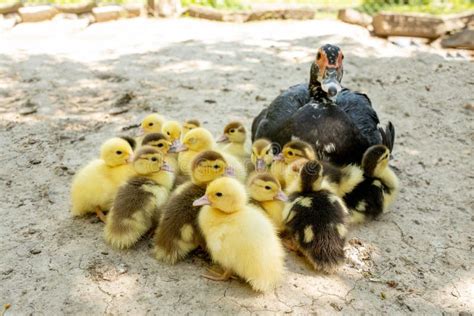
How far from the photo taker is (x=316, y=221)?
3355mm

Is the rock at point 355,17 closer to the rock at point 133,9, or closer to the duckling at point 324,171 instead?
the rock at point 133,9

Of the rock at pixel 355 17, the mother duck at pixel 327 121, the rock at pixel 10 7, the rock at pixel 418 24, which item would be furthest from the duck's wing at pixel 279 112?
the rock at pixel 10 7

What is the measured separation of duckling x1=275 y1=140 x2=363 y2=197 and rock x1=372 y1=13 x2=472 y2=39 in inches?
207

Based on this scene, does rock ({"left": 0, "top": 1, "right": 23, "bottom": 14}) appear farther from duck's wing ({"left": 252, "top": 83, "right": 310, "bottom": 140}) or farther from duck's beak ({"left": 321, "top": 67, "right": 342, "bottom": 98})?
duck's beak ({"left": 321, "top": 67, "right": 342, "bottom": 98})

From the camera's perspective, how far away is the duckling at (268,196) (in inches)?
138

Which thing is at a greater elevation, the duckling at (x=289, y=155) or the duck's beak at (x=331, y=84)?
the duck's beak at (x=331, y=84)

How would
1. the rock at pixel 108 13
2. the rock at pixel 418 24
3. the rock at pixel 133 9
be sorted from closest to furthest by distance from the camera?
the rock at pixel 418 24 < the rock at pixel 108 13 < the rock at pixel 133 9

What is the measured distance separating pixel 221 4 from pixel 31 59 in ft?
13.2

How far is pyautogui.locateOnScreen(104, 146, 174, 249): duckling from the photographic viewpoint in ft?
11.3

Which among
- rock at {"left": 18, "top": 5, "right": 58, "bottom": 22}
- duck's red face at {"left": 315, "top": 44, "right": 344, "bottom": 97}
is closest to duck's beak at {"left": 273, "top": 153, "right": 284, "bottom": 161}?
duck's red face at {"left": 315, "top": 44, "right": 344, "bottom": 97}

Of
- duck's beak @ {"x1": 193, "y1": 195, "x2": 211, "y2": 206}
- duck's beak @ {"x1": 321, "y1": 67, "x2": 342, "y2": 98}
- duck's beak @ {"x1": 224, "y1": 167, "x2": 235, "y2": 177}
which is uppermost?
duck's beak @ {"x1": 321, "y1": 67, "x2": 342, "y2": 98}

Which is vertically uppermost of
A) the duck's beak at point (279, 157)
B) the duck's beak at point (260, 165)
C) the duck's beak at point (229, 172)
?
the duck's beak at point (229, 172)

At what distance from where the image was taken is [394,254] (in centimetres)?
368

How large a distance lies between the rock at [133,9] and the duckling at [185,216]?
697cm
